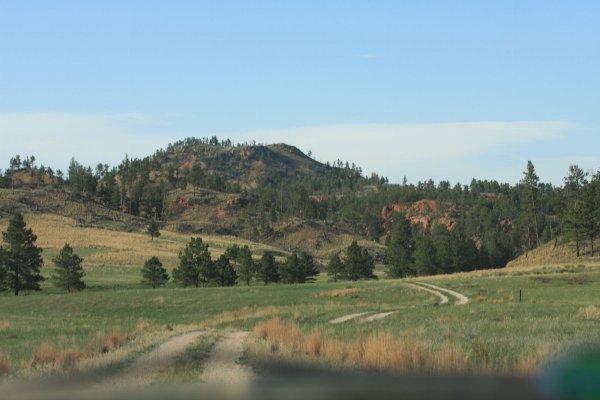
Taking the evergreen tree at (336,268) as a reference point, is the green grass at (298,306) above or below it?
below

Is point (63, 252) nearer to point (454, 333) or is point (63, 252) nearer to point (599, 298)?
point (599, 298)

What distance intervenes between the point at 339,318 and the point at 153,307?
23.8 m

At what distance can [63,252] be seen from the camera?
74.2 meters

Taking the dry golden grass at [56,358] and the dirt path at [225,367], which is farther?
the dry golden grass at [56,358]

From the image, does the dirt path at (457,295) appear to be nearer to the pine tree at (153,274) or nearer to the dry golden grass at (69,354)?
the dry golden grass at (69,354)

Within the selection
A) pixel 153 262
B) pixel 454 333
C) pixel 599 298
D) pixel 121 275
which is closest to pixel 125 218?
pixel 121 275

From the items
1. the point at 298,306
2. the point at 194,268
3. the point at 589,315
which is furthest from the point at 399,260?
the point at 589,315

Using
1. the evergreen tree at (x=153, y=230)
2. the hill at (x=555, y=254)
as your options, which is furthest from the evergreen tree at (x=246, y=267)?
the evergreen tree at (x=153, y=230)

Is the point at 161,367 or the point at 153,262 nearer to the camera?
the point at 161,367

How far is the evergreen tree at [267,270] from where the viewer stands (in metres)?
87.6

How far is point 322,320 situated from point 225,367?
22.3 m

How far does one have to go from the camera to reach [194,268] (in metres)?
80.8

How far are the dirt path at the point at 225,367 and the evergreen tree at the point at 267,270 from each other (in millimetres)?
66583

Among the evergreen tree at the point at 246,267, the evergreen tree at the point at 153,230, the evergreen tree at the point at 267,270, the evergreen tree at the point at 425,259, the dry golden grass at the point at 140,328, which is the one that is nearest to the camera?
the dry golden grass at the point at 140,328
